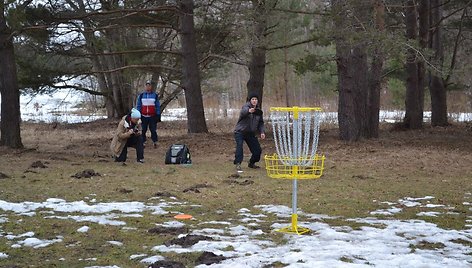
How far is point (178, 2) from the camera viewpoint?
1838 cm

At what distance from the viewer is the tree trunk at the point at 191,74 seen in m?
19.1

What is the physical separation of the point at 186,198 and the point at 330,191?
232 cm

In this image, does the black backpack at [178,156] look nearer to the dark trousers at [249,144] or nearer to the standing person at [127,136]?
the standing person at [127,136]

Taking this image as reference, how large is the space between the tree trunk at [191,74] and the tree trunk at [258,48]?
6.46 ft

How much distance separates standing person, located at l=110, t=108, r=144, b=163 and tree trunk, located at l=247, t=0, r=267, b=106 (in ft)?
16.9

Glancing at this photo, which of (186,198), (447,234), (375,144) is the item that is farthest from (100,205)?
(375,144)

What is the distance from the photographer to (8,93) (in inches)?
586

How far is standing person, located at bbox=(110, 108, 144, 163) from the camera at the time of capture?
41.4 feet

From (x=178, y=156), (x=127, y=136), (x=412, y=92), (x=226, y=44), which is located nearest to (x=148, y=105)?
(x=178, y=156)

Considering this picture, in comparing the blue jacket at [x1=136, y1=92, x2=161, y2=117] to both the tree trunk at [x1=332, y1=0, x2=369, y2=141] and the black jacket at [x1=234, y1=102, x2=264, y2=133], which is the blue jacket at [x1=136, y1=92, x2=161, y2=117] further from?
the tree trunk at [x1=332, y1=0, x2=369, y2=141]

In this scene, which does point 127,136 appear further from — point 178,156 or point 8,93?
point 8,93

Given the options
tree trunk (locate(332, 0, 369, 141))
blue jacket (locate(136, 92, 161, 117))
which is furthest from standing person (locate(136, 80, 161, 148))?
tree trunk (locate(332, 0, 369, 141))

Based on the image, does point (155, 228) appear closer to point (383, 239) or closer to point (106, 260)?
point (106, 260)

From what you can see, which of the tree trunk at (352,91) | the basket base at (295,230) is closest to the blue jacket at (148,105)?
the tree trunk at (352,91)
